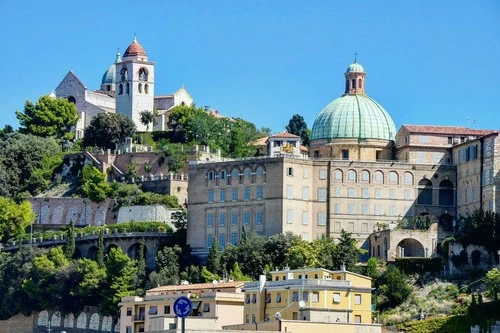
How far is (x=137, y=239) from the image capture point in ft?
366

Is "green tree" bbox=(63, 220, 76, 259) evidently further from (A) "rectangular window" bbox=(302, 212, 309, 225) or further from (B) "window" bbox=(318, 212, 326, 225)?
(B) "window" bbox=(318, 212, 326, 225)

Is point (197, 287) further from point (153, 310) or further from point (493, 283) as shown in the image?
point (493, 283)

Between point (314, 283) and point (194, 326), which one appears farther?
point (314, 283)

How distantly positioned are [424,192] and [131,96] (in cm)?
3659

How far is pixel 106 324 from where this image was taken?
342 ft

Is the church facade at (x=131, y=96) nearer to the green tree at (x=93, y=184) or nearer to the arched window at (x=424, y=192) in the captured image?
the green tree at (x=93, y=184)

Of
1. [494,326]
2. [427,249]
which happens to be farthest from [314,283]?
[427,249]

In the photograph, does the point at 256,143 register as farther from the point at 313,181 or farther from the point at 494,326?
the point at 494,326

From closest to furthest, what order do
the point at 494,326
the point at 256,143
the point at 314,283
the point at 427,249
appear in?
the point at 314,283 < the point at 494,326 < the point at 427,249 < the point at 256,143

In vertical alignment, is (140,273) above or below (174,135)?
below

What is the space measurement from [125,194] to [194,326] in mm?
45953

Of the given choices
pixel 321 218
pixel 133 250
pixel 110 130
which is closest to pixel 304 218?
pixel 321 218

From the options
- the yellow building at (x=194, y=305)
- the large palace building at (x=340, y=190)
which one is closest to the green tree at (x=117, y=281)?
the large palace building at (x=340, y=190)

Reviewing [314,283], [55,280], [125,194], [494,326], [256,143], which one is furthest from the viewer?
[256,143]
